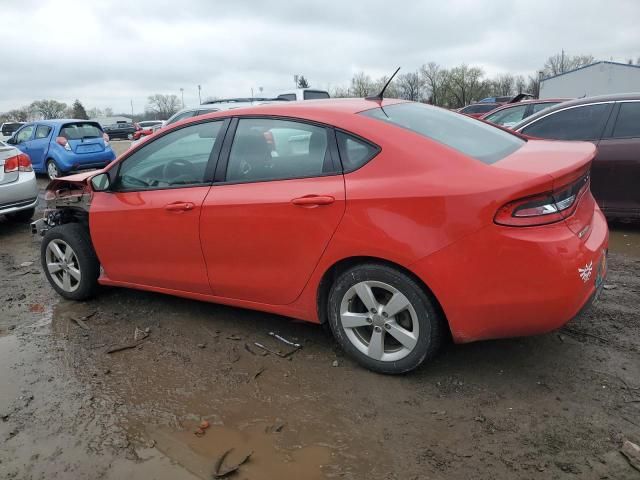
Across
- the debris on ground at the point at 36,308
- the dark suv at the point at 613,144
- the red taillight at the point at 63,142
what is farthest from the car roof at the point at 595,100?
the red taillight at the point at 63,142

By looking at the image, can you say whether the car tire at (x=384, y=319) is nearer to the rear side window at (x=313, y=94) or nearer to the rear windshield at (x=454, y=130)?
the rear windshield at (x=454, y=130)

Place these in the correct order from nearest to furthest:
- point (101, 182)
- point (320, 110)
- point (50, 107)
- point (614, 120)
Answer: point (320, 110)
point (101, 182)
point (614, 120)
point (50, 107)

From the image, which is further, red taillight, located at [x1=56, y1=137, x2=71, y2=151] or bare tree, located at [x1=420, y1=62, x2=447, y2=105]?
bare tree, located at [x1=420, y1=62, x2=447, y2=105]

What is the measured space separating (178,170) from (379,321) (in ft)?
5.86

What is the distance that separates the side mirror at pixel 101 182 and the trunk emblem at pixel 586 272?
3.23 metres

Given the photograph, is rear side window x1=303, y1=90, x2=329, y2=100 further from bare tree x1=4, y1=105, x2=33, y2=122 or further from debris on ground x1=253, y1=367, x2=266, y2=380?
bare tree x1=4, y1=105, x2=33, y2=122

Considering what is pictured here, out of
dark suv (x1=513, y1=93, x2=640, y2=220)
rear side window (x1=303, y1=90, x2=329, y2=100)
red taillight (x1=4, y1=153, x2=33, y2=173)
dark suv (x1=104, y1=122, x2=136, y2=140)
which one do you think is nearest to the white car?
rear side window (x1=303, y1=90, x2=329, y2=100)

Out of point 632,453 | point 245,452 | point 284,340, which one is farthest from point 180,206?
point 632,453

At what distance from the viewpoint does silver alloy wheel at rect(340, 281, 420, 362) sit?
2.79 m

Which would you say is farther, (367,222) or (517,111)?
(517,111)

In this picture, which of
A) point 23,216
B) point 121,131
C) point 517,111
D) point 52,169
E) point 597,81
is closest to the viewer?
point 23,216

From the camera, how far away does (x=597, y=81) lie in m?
40.2

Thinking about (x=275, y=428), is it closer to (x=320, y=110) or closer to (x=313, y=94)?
(x=320, y=110)

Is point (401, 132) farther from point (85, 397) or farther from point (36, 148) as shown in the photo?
point (36, 148)
